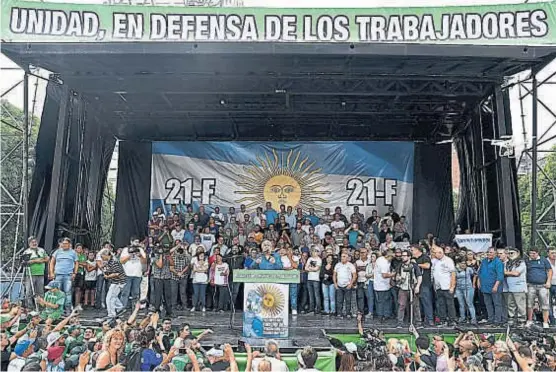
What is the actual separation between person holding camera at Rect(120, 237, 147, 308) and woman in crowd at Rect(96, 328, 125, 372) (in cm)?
341

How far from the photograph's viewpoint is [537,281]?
9789 millimetres

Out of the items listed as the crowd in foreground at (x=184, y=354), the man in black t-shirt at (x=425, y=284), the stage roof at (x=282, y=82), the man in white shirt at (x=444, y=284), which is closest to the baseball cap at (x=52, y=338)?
the crowd in foreground at (x=184, y=354)

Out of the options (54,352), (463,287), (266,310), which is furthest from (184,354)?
(463,287)

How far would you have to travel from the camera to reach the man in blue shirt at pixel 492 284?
964 centimetres

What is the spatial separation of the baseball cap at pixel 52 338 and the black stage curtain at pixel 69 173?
4.10m

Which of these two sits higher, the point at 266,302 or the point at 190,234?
the point at 190,234

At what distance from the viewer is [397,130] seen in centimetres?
1572

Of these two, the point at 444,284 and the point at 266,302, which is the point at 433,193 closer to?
the point at 444,284

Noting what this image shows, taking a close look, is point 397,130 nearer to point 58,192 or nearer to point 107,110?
point 107,110

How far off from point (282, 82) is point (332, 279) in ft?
14.0

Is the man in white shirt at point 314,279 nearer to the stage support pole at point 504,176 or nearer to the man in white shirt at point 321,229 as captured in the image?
the man in white shirt at point 321,229

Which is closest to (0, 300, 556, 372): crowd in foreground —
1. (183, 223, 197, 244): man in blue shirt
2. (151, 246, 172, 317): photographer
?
(151, 246, 172, 317): photographer

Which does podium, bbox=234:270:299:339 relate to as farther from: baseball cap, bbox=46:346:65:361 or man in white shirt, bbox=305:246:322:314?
baseball cap, bbox=46:346:65:361

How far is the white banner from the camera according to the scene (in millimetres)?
11508
